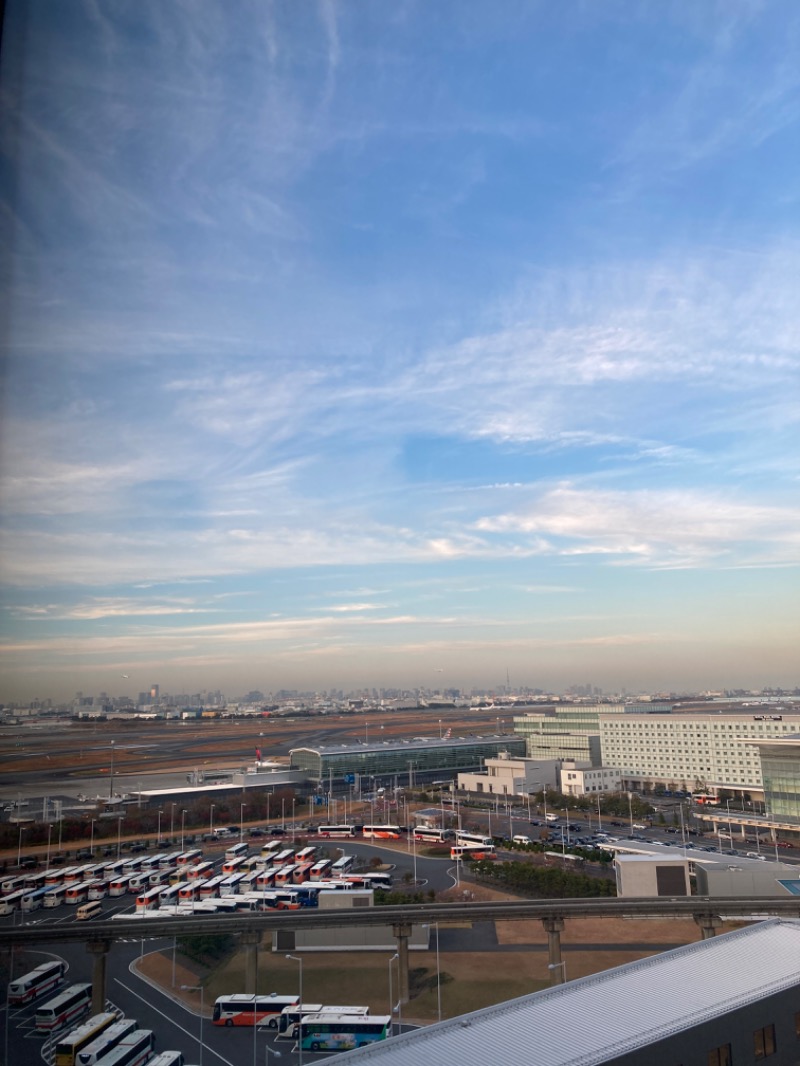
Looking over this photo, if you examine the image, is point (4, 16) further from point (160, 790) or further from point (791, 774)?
point (791, 774)

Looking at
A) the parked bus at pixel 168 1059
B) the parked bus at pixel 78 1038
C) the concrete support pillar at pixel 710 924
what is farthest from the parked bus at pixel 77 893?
the concrete support pillar at pixel 710 924

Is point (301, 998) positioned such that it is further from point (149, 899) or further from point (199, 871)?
point (199, 871)

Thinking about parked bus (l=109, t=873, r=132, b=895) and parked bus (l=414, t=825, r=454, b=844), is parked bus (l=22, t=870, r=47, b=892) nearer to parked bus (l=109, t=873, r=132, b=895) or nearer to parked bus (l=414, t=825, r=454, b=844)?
parked bus (l=109, t=873, r=132, b=895)

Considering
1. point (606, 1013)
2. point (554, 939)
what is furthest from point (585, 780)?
point (606, 1013)

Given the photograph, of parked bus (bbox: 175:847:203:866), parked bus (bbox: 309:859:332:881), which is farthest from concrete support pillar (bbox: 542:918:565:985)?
parked bus (bbox: 175:847:203:866)

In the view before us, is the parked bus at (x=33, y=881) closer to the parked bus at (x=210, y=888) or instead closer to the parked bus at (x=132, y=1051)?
the parked bus at (x=132, y=1051)
